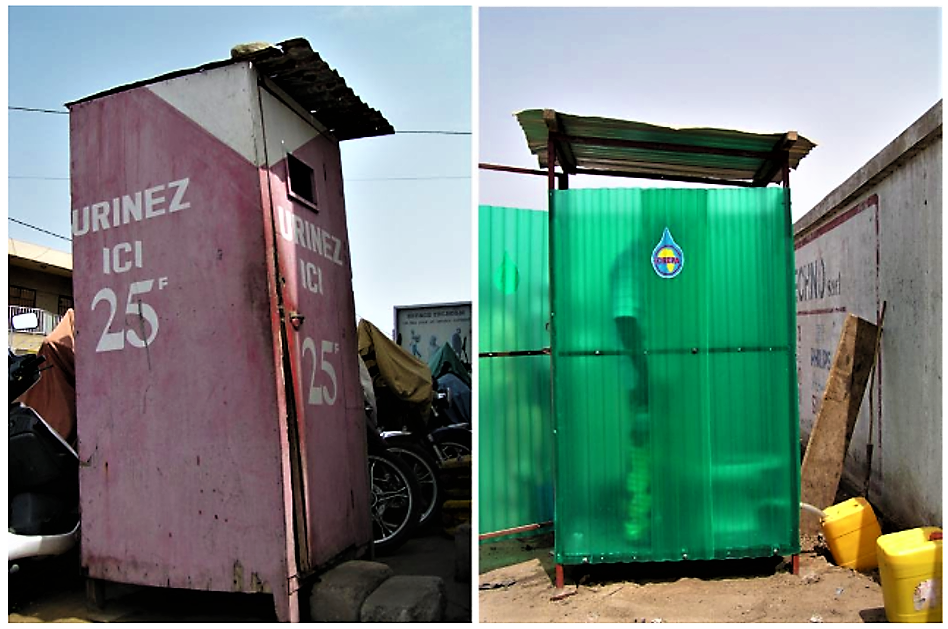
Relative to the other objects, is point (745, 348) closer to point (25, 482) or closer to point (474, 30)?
point (474, 30)

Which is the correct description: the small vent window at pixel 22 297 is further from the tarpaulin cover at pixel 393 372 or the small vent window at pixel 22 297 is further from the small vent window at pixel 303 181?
the small vent window at pixel 303 181

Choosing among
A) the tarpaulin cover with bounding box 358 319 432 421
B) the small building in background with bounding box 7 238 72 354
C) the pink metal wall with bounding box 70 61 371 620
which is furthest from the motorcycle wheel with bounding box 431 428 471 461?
the small building in background with bounding box 7 238 72 354

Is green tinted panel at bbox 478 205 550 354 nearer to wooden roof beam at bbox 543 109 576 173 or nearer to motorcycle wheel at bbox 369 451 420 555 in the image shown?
wooden roof beam at bbox 543 109 576 173

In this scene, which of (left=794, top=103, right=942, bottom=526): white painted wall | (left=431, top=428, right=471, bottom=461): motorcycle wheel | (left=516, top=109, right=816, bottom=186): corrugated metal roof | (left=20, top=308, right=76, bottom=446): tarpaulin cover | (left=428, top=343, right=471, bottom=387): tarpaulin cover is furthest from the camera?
(left=428, top=343, right=471, bottom=387): tarpaulin cover

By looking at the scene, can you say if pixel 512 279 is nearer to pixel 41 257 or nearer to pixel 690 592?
pixel 690 592

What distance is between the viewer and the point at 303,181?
3.88 m

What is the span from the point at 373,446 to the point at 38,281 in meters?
9.22

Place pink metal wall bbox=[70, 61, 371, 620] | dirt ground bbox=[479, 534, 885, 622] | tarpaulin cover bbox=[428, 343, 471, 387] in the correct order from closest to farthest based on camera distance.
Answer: pink metal wall bbox=[70, 61, 371, 620] → dirt ground bbox=[479, 534, 885, 622] → tarpaulin cover bbox=[428, 343, 471, 387]

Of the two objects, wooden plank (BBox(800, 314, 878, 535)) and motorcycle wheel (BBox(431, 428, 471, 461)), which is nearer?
wooden plank (BBox(800, 314, 878, 535))

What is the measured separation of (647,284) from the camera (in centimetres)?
404

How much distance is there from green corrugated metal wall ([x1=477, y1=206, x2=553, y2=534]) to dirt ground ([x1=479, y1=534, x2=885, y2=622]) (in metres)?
0.41

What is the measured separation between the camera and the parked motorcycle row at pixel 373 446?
12.5 feet

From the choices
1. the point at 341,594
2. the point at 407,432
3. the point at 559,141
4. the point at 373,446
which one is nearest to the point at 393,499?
the point at 373,446

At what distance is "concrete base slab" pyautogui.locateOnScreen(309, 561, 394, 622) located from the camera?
3.23 metres
